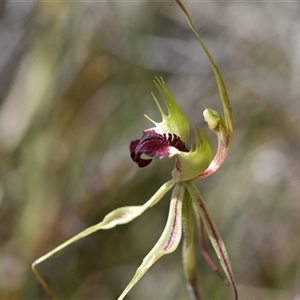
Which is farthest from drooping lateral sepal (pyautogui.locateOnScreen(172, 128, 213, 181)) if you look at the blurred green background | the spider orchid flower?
the blurred green background

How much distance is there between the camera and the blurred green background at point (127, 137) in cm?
165

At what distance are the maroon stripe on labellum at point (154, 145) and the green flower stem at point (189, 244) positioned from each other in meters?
0.08

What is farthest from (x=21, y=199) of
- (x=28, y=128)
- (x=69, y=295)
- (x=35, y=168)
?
(x=69, y=295)

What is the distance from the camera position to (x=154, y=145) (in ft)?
2.63

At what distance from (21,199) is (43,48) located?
0.55m

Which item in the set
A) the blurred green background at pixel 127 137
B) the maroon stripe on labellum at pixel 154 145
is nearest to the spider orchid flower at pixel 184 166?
Result: the maroon stripe on labellum at pixel 154 145

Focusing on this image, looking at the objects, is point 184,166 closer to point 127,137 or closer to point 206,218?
point 206,218

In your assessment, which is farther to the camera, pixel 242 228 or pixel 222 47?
pixel 222 47

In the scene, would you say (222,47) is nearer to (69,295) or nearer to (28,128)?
(28,128)

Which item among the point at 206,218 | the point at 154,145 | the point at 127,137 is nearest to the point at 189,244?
the point at 206,218

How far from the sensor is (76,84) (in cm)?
188

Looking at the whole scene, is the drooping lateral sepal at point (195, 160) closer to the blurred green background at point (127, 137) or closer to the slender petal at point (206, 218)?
the slender petal at point (206, 218)

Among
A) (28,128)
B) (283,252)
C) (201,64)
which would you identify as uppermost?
(201,64)

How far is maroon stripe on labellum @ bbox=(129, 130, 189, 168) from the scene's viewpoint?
31.2 inches
